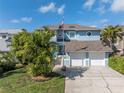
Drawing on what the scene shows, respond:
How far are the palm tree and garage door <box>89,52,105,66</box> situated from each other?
7626 millimetres

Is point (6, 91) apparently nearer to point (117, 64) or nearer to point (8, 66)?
point (8, 66)

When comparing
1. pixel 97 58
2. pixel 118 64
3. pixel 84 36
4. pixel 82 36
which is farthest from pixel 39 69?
pixel 84 36

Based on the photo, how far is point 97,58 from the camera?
30969mm

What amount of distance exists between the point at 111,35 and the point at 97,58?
830cm

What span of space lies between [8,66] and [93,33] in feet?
66.1

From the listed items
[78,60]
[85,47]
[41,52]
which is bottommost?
[78,60]

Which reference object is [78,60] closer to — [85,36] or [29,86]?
[85,36]

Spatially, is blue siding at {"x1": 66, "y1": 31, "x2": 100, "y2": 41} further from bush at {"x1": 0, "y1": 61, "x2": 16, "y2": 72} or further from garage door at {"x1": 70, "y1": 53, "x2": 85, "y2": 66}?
bush at {"x1": 0, "y1": 61, "x2": 16, "y2": 72}

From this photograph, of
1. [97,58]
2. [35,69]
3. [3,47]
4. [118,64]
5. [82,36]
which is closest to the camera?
[35,69]

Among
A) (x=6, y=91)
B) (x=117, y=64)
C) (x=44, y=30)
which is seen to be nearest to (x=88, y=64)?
(x=117, y=64)

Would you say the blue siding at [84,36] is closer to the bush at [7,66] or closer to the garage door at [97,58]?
the garage door at [97,58]

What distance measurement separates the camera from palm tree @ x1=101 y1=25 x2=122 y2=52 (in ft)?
123

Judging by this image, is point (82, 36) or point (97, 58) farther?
point (82, 36)

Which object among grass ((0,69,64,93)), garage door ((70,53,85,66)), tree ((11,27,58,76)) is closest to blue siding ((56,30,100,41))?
garage door ((70,53,85,66))
